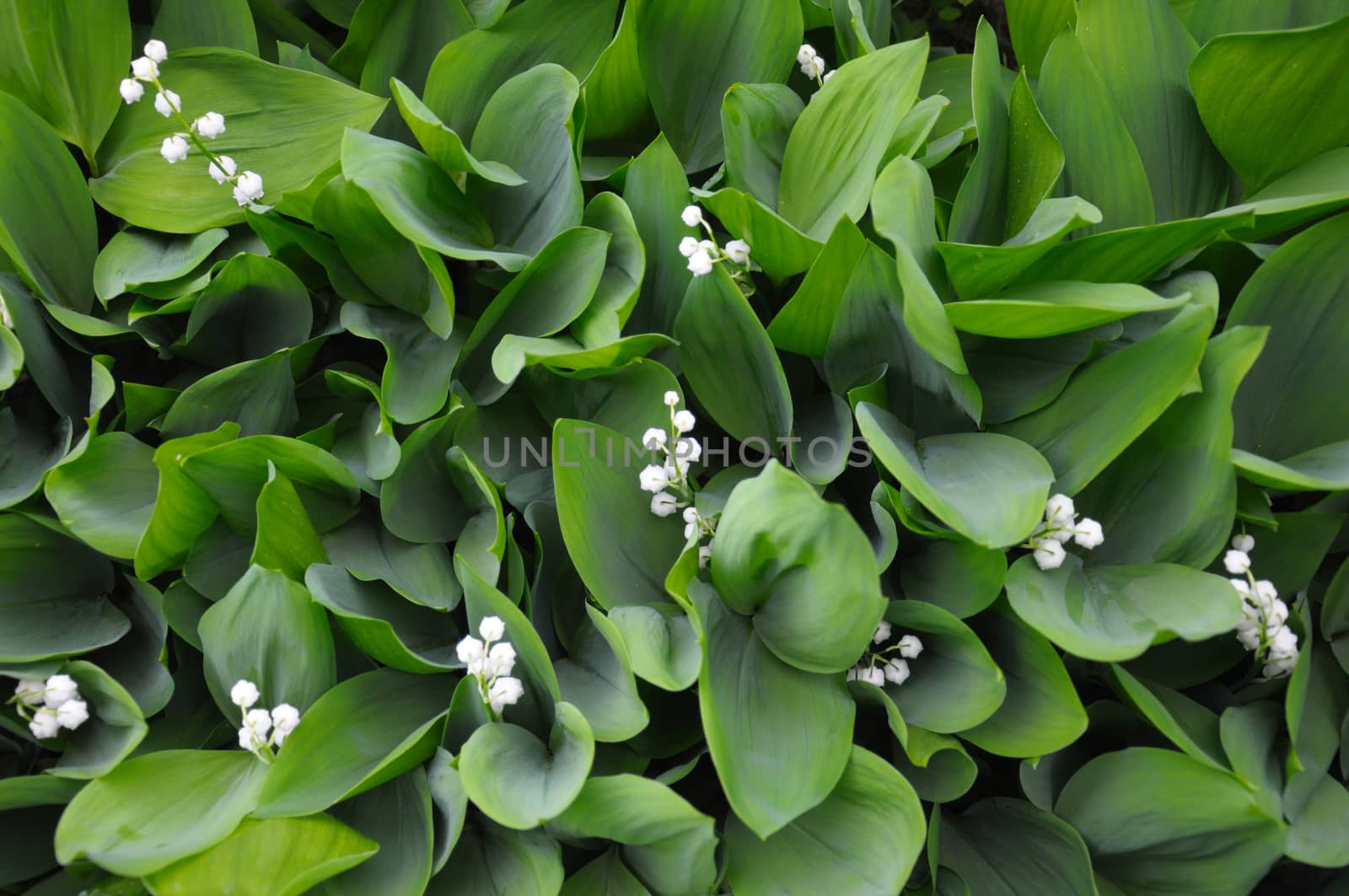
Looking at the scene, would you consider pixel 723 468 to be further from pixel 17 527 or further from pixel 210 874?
pixel 17 527

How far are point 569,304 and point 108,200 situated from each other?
527 millimetres

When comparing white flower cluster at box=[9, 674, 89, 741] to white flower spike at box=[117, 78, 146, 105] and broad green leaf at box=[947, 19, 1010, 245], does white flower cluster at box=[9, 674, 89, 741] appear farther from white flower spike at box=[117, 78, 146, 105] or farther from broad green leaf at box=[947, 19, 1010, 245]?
broad green leaf at box=[947, 19, 1010, 245]

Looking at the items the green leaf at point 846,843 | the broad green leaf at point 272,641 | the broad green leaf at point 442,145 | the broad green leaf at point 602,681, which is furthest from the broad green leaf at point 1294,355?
the broad green leaf at point 272,641

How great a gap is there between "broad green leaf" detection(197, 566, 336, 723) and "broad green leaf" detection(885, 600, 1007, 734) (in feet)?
1.66

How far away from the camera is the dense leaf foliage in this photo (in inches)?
30.9

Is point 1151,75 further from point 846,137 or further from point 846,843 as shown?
point 846,843

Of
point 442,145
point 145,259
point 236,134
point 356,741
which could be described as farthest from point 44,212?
point 356,741

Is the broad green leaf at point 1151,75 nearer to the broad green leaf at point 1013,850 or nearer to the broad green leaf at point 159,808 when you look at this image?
the broad green leaf at point 1013,850

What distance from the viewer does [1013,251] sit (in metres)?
0.81

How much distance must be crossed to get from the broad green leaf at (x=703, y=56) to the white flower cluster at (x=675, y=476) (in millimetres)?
365

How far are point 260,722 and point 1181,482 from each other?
80cm

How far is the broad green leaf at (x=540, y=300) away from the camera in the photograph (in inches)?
36.5

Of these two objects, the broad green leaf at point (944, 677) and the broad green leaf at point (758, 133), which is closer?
the broad green leaf at point (944, 677)

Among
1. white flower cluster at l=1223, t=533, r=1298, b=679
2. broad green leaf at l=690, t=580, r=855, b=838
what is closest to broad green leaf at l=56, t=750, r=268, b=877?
broad green leaf at l=690, t=580, r=855, b=838
